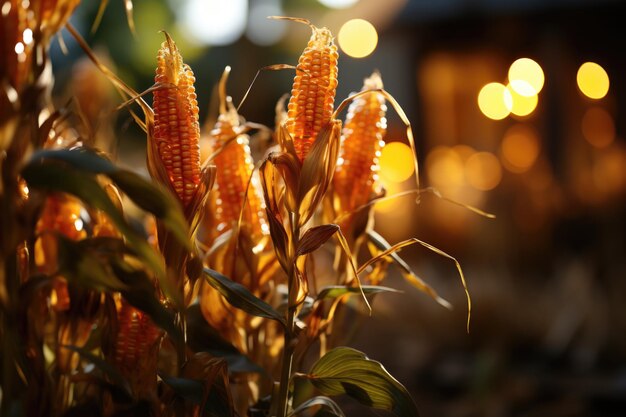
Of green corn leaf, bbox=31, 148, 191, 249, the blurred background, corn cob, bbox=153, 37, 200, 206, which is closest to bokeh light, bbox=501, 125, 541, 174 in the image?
the blurred background

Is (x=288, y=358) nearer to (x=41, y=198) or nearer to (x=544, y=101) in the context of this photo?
(x=41, y=198)

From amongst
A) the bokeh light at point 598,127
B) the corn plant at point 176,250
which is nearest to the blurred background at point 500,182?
the bokeh light at point 598,127

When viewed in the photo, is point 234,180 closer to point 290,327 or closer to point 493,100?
point 290,327

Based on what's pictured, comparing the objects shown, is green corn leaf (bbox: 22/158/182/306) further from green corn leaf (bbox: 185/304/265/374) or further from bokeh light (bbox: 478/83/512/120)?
bokeh light (bbox: 478/83/512/120)

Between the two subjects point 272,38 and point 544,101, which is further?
Answer: point 272,38

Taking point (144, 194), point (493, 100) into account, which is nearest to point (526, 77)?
point (493, 100)

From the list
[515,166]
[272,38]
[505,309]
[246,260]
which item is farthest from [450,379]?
[272,38]
